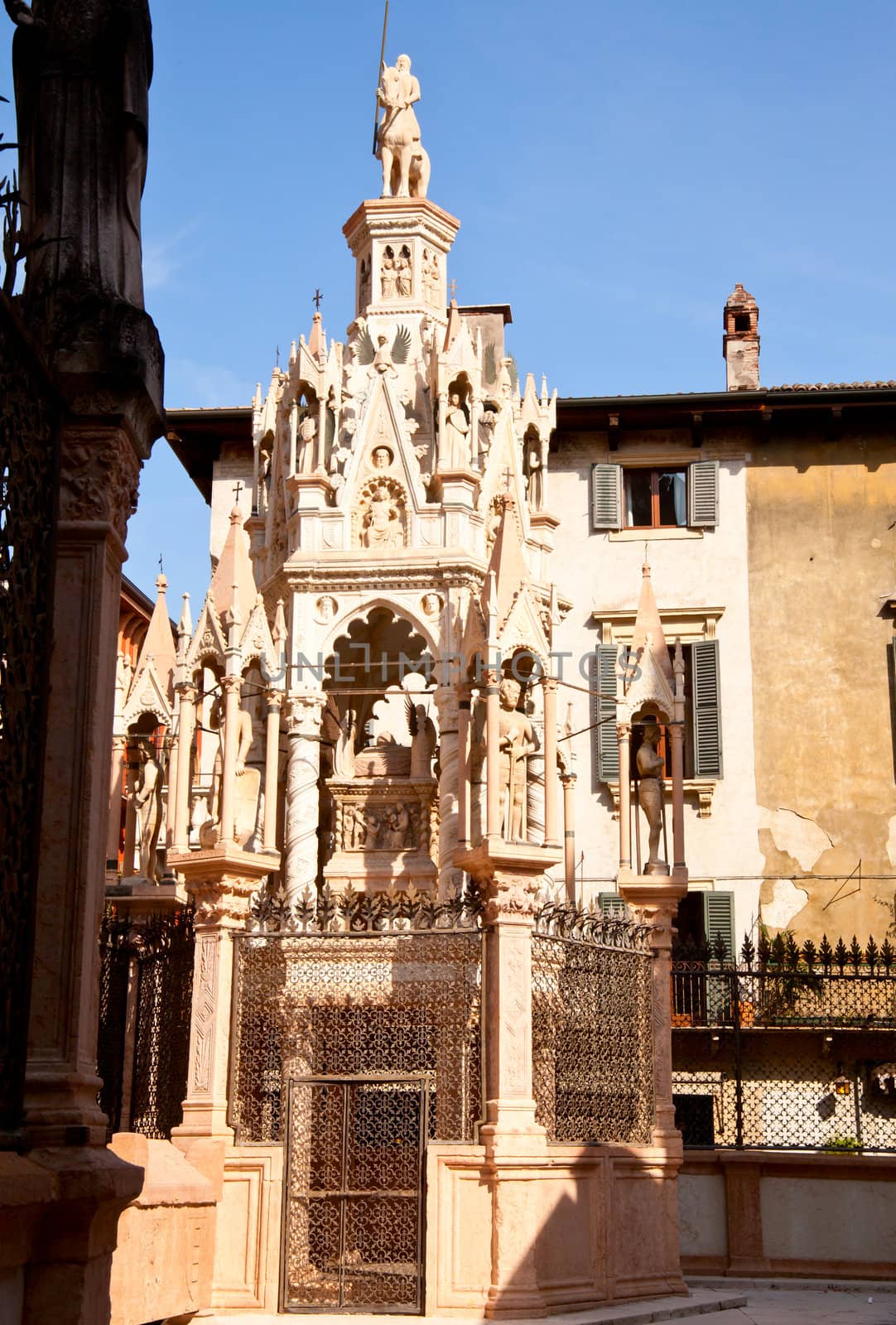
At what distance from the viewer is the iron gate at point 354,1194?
14406 mm

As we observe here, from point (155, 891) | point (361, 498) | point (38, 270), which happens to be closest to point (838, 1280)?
point (155, 891)

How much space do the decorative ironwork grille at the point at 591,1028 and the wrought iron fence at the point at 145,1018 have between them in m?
3.26

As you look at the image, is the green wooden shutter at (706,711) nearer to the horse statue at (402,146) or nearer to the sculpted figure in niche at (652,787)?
the sculpted figure in niche at (652,787)

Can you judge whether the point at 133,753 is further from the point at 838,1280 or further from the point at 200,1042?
the point at 838,1280

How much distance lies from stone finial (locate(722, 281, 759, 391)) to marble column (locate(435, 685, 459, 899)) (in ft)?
50.6

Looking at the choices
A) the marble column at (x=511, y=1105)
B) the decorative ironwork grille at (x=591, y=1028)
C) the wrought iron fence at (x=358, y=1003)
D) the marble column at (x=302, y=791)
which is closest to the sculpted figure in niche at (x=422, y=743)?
the marble column at (x=302, y=791)

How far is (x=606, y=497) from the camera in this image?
3005 cm

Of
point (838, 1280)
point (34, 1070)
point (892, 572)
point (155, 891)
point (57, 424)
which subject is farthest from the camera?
point (892, 572)

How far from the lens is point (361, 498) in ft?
60.2

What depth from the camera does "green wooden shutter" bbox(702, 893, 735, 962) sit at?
2795 cm

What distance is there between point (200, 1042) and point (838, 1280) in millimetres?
7949

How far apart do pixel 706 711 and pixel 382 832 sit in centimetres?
1124

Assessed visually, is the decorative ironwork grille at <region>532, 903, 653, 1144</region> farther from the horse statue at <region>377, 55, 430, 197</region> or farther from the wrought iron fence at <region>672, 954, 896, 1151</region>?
the horse statue at <region>377, 55, 430, 197</region>

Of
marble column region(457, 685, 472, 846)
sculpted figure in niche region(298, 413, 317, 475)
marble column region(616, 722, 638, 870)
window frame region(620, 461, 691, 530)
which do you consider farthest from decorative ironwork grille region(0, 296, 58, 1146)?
window frame region(620, 461, 691, 530)
